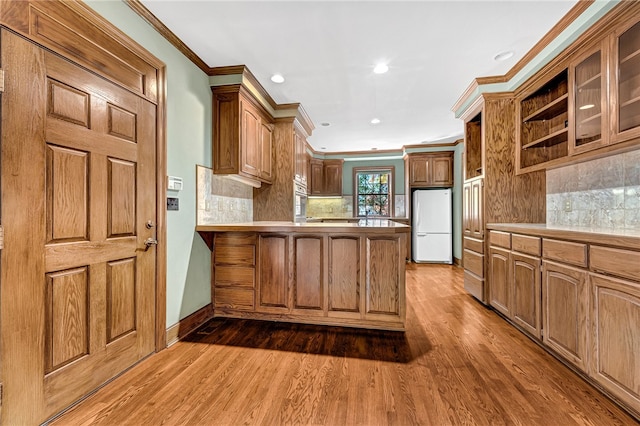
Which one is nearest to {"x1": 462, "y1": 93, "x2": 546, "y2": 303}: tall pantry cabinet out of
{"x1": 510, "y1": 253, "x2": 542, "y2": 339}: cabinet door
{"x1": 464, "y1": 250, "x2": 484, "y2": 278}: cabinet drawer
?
{"x1": 464, "y1": 250, "x2": 484, "y2": 278}: cabinet drawer

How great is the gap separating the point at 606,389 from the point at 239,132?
3.38m

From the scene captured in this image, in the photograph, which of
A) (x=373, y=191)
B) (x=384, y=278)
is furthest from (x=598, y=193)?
(x=373, y=191)

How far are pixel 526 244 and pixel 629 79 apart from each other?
1275 mm

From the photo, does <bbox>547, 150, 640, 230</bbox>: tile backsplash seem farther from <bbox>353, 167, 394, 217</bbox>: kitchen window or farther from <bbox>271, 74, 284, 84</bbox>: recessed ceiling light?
<bbox>353, 167, 394, 217</bbox>: kitchen window

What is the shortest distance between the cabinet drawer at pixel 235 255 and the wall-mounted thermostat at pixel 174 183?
0.75 m

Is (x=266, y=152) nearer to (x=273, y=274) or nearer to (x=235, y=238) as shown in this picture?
(x=235, y=238)

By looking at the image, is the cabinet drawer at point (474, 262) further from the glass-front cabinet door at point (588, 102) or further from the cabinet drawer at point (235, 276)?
the cabinet drawer at point (235, 276)

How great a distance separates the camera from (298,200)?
4684 millimetres

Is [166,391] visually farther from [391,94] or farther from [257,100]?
[391,94]

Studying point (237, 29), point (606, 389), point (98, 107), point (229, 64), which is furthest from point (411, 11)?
point (606, 389)

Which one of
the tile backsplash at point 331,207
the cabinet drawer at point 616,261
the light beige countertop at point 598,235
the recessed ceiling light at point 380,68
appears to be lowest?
the cabinet drawer at point 616,261

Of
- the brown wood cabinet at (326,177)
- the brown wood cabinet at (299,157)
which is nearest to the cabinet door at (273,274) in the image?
the brown wood cabinet at (299,157)

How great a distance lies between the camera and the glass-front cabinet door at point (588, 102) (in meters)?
1.97

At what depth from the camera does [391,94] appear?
346 centimetres
